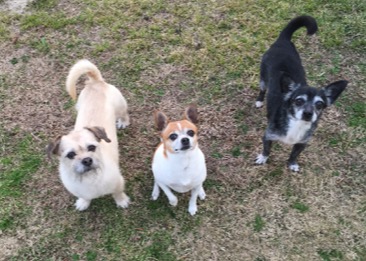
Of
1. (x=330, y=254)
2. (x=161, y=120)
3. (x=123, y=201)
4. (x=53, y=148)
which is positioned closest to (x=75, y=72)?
(x=53, y=148)

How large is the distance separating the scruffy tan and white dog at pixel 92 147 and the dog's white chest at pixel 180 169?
15.9 inches

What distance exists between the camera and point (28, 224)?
381 centimetres

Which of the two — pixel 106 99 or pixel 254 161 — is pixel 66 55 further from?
pixel 254 161

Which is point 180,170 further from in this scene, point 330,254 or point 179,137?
point 330,254

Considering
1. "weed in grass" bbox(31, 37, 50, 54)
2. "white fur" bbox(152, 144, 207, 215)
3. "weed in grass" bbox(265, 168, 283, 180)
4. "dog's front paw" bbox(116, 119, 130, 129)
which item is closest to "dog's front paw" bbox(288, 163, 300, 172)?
"weed in grass" bbox(265, 168, 283, 180)

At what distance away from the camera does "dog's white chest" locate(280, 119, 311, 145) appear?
11.6 ft

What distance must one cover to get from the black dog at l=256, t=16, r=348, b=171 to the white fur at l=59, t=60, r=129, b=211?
4.75ft

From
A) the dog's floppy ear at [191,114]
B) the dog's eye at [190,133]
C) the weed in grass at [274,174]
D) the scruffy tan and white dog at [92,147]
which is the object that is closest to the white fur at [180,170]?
the dog's eye at [190,133]

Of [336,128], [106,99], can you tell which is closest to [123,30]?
[106,99]

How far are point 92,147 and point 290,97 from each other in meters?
1.68

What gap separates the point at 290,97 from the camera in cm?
345

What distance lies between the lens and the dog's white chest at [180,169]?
3.27 metres

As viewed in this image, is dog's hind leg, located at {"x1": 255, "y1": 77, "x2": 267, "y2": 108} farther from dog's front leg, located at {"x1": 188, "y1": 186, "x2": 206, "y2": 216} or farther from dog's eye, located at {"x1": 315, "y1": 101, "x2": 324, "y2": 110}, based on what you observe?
dog's front leg, located at {"x1": 188, "y1": 186, "x2": 206, "y2": 216}

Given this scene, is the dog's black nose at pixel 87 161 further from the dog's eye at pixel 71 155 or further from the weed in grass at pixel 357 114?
the weed in grass at pixel 357 114
